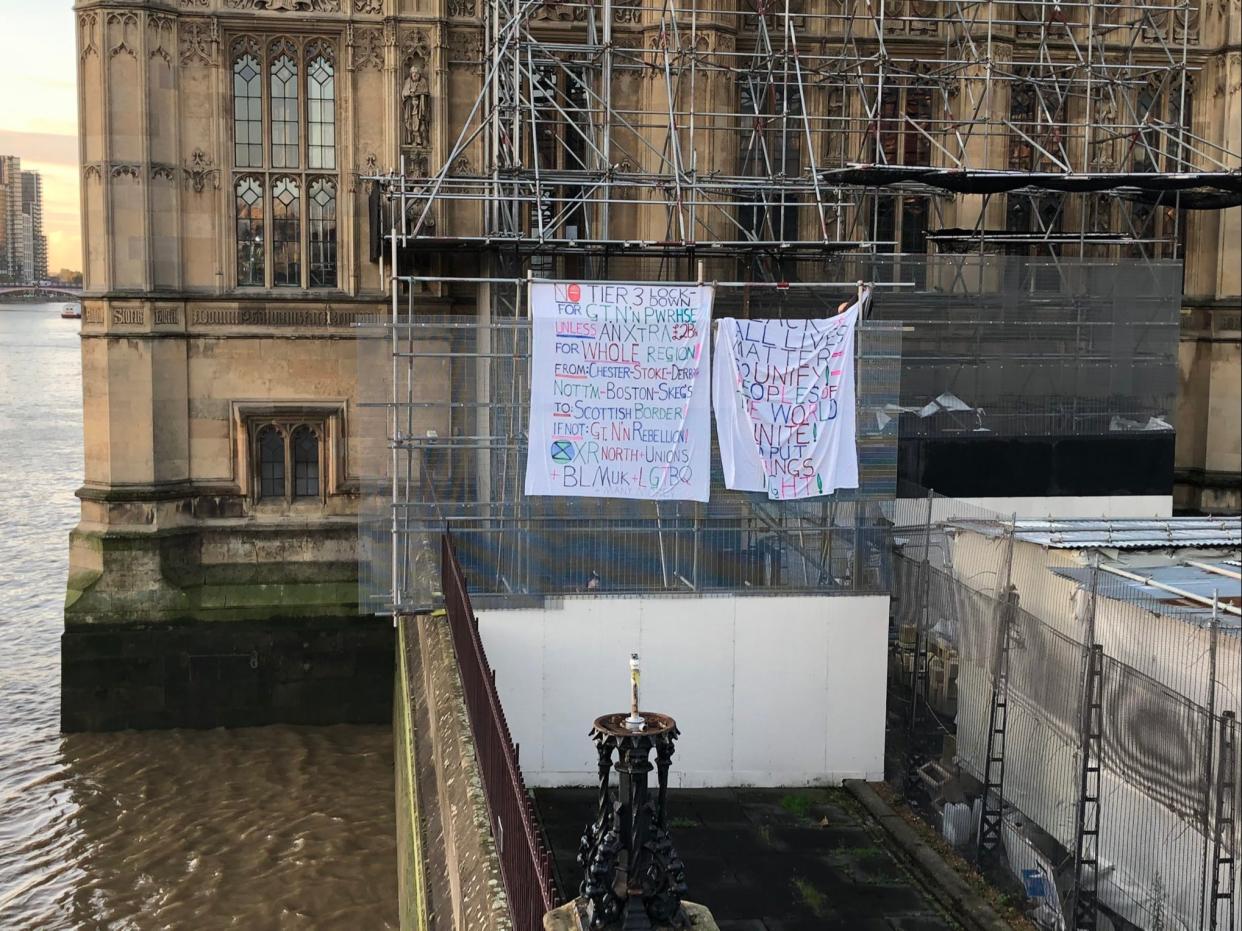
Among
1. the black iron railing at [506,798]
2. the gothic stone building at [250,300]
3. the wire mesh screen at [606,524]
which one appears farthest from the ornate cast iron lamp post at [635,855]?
the gothic stone building at [250,300]

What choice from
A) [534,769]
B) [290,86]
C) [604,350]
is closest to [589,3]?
[290,86]

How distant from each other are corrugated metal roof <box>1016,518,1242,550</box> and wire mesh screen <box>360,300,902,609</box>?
8.39 ft

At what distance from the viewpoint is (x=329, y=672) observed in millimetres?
21266

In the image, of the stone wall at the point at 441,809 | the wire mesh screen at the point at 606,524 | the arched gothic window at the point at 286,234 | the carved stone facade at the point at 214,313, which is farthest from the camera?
the arched gothic window at the point at 286,234

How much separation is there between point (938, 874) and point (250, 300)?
1297cm

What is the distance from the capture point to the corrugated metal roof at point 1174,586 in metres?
11.1

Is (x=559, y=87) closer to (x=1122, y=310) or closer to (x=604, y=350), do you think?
(x=604, y=350)

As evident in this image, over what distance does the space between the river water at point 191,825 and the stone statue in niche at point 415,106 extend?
8.59 meters

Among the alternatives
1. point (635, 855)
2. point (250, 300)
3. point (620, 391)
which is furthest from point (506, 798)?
point (250, 300)

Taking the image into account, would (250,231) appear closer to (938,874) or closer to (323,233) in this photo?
(323,233)

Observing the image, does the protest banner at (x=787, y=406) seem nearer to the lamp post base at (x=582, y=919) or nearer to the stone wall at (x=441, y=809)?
the stone wall at (x=441, y=809)

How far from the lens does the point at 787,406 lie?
16.0 m

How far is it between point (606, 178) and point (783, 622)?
6.53m

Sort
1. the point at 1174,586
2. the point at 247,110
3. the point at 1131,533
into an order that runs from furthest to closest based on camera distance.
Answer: the point at 247,110, the point at 1131,533, the point at 1174,586
